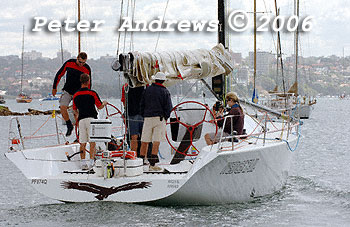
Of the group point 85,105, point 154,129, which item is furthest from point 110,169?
point 85,105

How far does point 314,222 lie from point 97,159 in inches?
154

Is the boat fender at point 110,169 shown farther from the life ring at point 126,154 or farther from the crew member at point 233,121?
the crew member at point 233,121

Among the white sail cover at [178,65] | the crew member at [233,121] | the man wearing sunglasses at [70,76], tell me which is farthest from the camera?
the man wearing sunglasses at [70,76]

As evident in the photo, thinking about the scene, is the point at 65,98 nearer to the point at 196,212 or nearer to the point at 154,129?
the point at 154,129

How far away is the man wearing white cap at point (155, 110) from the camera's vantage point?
381 inches

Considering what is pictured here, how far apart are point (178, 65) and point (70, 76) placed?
204cm

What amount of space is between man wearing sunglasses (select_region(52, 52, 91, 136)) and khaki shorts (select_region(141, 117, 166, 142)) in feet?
6.36

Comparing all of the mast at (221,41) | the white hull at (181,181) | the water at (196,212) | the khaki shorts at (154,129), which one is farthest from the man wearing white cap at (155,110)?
the mast at (221,41)

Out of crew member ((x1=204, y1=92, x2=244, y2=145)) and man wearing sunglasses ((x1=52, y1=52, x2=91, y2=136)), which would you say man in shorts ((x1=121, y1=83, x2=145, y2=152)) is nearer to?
man wearing sunglasses ((x1=52, y1=52, x2=91, y2=136))

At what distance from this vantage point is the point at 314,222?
10.1 m

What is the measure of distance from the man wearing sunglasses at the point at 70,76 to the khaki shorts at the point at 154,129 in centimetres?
194

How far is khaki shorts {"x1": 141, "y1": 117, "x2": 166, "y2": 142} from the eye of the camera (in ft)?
32.0

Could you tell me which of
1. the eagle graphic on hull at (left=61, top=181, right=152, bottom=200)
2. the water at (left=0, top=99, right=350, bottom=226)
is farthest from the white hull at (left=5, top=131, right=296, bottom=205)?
the water at (left=0, top=99, right=350, bottom=226)

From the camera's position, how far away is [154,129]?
32.1 ft
